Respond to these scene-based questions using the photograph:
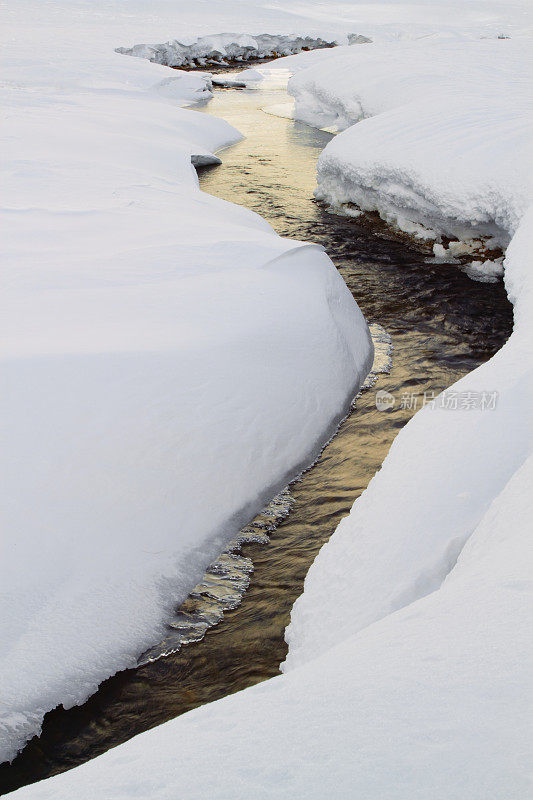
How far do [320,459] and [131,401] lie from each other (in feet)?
3.85

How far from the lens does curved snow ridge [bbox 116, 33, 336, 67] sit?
66.8 feet

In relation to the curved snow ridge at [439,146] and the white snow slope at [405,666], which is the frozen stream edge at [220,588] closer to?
the white snow slope at [405,666]

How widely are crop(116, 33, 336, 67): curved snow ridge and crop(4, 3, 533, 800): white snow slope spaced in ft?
63.6

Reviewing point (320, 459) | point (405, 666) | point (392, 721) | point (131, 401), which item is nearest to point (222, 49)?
point (320, 459)

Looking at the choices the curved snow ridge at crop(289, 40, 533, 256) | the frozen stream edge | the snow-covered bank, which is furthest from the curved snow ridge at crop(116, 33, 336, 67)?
the frozen stream edge

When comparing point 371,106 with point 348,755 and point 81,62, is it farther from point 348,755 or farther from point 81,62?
point 348,755

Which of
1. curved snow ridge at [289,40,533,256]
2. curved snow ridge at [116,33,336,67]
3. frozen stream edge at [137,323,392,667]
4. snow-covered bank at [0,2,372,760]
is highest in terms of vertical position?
curved snow ridge at [116,33,336,67]

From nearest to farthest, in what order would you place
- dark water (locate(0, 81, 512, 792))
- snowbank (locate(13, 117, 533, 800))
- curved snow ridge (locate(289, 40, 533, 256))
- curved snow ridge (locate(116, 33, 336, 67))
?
snowbank (locate(13, 117, 533, 800))
dark water (locate(0, 81, 512, 792))
curved snow ridge (locate(289, 40, 533, 256))
curved snow ridge (locate(116, 33, 336, 67))

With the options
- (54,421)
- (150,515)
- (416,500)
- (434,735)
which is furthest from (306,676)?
(54,421)

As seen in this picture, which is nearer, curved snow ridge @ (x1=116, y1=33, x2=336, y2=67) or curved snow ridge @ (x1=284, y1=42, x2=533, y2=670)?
curved snow ridge @ (x1=284, y1=42, x2=533, y2=670)

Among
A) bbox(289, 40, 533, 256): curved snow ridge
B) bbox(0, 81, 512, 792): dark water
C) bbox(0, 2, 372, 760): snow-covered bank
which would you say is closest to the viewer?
bbox(0, 81, 512, 792): dark water

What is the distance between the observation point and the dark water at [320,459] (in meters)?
2.61

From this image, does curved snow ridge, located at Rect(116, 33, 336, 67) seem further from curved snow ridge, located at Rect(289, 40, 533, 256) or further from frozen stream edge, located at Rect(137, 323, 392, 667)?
frozen stream edge, located at Rect(137, 323, 392, 667)

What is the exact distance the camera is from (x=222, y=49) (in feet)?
74.7
